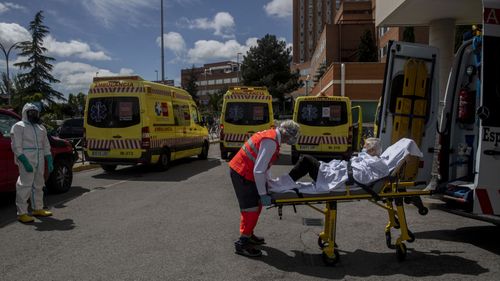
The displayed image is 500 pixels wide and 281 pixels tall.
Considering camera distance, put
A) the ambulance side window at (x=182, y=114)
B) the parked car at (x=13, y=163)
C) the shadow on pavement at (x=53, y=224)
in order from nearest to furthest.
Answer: the shadow on pavement at (x=53, y=224)
the parked car at (x=13, y=163)
the ambulance side window at (x=182, y=114)

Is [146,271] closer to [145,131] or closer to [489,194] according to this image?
[489,194]

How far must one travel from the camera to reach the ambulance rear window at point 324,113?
13.9m

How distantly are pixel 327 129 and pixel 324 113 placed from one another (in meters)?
0.52

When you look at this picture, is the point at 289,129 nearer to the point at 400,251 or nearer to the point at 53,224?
the point at 400,251

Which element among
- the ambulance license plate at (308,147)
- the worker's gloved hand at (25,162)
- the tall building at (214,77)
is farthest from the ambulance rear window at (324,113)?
Answer: the tall building at (214,77)

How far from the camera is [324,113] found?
1402cm

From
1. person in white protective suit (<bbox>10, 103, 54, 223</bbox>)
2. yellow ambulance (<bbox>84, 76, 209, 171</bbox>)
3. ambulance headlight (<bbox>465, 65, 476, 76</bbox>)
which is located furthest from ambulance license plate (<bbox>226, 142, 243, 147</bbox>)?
ambulance headlight (<bbox>465, 65, 476, 76</bbox>)

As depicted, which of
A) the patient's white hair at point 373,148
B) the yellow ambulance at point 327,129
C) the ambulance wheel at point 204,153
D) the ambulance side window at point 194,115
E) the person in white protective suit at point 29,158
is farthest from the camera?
the ambulance wheel at point 204,153

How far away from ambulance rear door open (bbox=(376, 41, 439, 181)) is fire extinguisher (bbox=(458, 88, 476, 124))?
90cm

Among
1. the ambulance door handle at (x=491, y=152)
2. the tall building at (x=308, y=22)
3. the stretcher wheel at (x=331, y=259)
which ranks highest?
the tall building at (x=308, y=22)

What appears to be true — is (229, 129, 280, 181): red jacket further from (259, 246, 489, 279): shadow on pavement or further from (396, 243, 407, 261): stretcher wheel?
(396, 243, 407, 261): stretcher wheel

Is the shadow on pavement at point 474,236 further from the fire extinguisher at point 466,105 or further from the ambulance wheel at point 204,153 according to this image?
the ambulance wheel at point 204,153

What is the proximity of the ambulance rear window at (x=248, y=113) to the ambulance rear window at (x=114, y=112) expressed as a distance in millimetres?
4499

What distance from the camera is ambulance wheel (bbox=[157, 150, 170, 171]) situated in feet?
42.5
